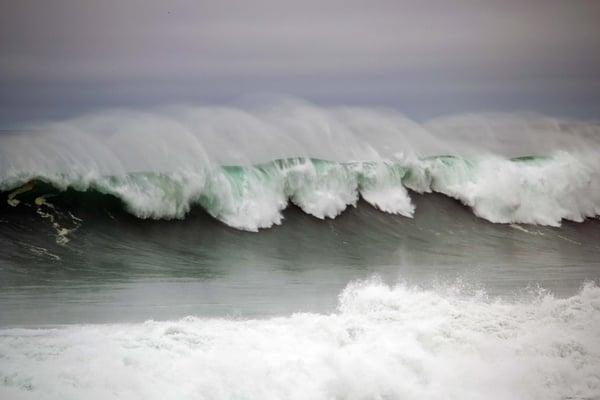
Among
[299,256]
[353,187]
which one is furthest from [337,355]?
[353,187]

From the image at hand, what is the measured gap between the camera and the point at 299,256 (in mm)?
4773

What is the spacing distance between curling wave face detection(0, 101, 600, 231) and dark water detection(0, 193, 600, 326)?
125mm

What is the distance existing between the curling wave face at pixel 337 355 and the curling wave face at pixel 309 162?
109cm

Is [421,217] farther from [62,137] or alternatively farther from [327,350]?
[62,137]

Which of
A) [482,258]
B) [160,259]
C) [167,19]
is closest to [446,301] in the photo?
[482,258]

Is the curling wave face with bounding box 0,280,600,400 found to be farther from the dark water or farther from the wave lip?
the wave lip

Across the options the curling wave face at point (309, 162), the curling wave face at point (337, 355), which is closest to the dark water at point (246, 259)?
the curling wave face at point (309, 162)

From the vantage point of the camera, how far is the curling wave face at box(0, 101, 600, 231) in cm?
482

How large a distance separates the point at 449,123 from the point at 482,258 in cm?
95

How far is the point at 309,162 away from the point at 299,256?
2.51 feet

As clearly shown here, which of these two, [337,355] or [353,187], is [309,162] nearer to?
[353,187]

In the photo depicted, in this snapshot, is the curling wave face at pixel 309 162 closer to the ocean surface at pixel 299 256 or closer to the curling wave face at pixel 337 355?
the ocean surface at pixel 299 256

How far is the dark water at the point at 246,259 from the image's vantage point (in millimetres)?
4199

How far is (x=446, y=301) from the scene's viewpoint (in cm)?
415
